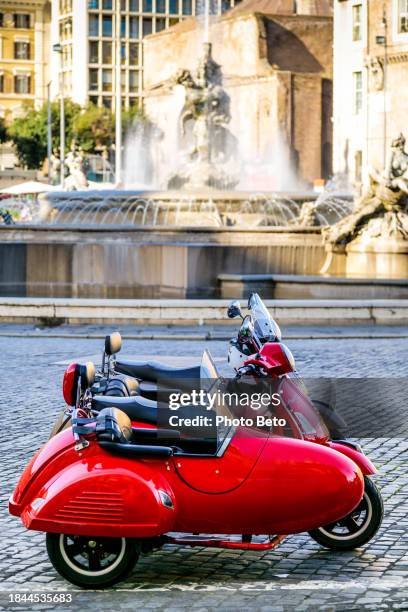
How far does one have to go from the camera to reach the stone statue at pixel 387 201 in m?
23.1

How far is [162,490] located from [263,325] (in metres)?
1.26

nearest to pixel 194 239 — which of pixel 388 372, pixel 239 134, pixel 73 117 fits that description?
pixel 388 372

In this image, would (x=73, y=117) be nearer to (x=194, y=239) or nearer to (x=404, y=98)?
(x=404, y=98)

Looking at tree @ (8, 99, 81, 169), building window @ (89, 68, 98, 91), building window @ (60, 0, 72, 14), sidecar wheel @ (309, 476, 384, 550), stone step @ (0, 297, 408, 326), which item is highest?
building window @ (60, 0, 72, 14)

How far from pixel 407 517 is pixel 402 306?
12.3m

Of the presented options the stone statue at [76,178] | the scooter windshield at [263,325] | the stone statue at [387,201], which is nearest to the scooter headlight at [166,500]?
the scooter windshield at [263,325]

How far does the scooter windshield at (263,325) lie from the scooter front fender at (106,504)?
1.16 metres

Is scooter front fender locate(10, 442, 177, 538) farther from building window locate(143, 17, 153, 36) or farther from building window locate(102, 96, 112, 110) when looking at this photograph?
building window locate(143, 17, 153, 36)

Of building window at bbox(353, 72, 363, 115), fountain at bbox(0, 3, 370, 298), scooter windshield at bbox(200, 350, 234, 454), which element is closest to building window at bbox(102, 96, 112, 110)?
building window at bbox(353, 72, 363, 115)

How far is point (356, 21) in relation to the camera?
7044 centimetres

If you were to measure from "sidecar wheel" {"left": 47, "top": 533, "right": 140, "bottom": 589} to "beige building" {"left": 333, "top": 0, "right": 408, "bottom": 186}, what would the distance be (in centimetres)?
5555

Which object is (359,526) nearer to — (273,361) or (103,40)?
(273,361)

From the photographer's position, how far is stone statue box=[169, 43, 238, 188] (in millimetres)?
37531

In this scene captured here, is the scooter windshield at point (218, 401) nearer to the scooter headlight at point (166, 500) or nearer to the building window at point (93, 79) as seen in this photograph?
the scooter headlight at point (166, 500)
